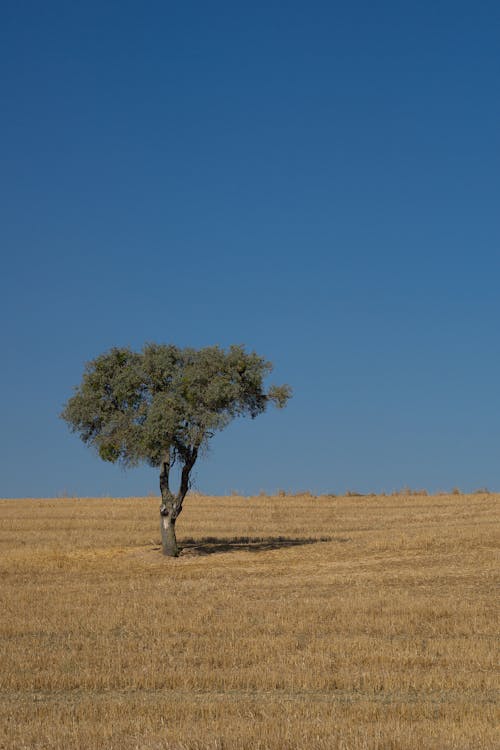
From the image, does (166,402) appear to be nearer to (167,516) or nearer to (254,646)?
Answer: (167,516)

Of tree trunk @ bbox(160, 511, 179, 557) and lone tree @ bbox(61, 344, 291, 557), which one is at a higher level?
lone tree @ bbox(61, 344, 291, 557)

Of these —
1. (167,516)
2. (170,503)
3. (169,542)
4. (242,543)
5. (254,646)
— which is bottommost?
(254,646)

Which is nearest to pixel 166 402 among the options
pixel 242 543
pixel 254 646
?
pixel 242 543

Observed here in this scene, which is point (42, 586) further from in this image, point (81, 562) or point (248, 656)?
point (248, 656)

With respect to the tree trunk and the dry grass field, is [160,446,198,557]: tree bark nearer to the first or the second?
the tree trunk

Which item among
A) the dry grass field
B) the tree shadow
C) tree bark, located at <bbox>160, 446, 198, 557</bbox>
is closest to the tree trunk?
tree bark, located at <bbox>160, 446, 198, 557</bbox>

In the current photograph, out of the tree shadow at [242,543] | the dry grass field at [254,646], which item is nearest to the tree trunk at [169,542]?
the dry grass field at [254,646]

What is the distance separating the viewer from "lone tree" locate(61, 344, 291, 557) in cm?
4144

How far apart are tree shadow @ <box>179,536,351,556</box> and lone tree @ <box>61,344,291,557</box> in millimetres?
3268

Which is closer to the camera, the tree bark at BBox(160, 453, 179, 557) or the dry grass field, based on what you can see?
the dry grass field

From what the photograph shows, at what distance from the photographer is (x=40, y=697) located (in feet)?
48.4

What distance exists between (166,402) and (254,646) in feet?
77.7

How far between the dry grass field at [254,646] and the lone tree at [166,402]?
4684 mm

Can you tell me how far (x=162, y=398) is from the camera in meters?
41.7
